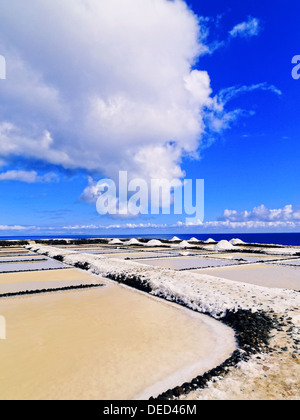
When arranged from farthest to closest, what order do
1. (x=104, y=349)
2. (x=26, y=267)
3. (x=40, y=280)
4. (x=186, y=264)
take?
(x=186, y=264) < (x=26, y=267) < (x=40, y=280) < (x=104, y=349)

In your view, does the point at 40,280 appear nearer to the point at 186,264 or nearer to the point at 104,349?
the point at 104,349

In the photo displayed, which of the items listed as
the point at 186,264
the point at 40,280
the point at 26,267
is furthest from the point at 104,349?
the point at 26,267

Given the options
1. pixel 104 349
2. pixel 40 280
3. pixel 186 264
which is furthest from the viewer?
pixel 186 264

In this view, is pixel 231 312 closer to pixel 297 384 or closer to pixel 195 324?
pixel 195 324

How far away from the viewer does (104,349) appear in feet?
20.1

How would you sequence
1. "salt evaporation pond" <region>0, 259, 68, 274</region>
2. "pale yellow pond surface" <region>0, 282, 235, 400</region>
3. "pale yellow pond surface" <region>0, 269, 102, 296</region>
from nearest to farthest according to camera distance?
"pale yellow pond surface" <region>0, 282, 235, 400</region> < "pale yellow pond surface" <region>0, 269, 102, 296</region> < "salt evaporation pond" <region>0, 259, 68, 274</region>

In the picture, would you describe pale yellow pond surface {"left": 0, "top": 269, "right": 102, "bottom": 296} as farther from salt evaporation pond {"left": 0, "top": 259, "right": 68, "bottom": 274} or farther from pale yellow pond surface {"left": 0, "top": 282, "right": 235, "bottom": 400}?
pale yellow pond surface {"left": 0, "top": 282, "right": 235, "bottom": 400}

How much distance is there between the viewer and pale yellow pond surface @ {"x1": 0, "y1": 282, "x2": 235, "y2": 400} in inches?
183

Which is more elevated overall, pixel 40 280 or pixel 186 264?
pixel 186 264

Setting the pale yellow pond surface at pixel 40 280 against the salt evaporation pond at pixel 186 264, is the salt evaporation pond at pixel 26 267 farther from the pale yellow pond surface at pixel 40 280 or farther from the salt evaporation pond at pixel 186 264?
the salt evaporation pond at pixel 186 264

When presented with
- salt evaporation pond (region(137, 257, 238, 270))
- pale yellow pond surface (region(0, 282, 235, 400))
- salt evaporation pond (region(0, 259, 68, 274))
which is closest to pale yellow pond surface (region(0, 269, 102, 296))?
salt evaporation pond (region(0, 259, 68, 274))
